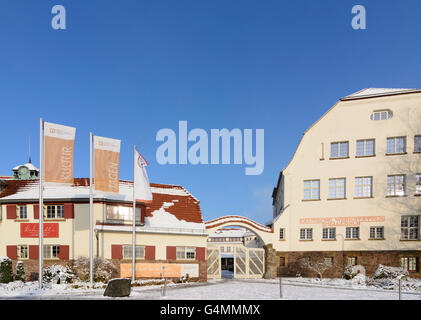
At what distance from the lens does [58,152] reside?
73.8 feet

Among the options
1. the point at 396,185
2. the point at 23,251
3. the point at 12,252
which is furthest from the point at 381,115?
the point at 12,252

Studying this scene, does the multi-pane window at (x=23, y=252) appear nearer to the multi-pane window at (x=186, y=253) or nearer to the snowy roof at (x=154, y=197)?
the snowy roof at (x=154, y=197)

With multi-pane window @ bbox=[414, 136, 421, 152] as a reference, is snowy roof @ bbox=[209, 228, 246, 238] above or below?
below

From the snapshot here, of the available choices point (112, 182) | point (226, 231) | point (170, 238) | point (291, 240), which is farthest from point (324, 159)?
point (226, 231)

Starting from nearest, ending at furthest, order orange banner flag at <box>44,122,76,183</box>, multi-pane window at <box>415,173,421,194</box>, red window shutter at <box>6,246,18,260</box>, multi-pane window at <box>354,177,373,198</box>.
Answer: orange banner flag at <box>44,122,76,183</box> → red window shutter at <box>6,246,18,260</box> → multi-pane window at <box>415,173,421,194</box> → multi-pane window at <box>354,177,373,198</box>

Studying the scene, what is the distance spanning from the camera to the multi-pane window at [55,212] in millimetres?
27844

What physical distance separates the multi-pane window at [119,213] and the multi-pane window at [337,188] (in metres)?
19.5

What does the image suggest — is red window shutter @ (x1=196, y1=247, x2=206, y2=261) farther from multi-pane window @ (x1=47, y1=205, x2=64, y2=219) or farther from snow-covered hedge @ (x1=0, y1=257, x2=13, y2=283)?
snow-covered hedge @ (x1=0, y1=257, x2=13, y2=283)

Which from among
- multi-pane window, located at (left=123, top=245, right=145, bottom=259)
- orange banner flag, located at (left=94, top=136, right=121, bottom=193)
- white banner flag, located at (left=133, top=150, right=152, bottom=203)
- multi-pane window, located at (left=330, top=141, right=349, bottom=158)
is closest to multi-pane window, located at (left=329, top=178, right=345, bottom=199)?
multi-pane window, located at (left=330, top=141, right=349, bottom=158)

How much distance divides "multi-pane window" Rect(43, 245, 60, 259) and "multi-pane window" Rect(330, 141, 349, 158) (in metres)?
27.2

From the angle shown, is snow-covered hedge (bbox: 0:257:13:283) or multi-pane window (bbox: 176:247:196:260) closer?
snow-covered hedge (bbox: 0:257:13:283)

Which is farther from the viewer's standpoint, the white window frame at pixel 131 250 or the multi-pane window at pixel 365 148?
the multi-pane window at pixel 365 148

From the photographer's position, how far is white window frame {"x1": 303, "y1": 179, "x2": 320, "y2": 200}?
35.2m

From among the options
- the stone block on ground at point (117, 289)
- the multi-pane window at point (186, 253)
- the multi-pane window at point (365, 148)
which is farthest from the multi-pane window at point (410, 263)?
the stone block on ground at point (117, 289)
